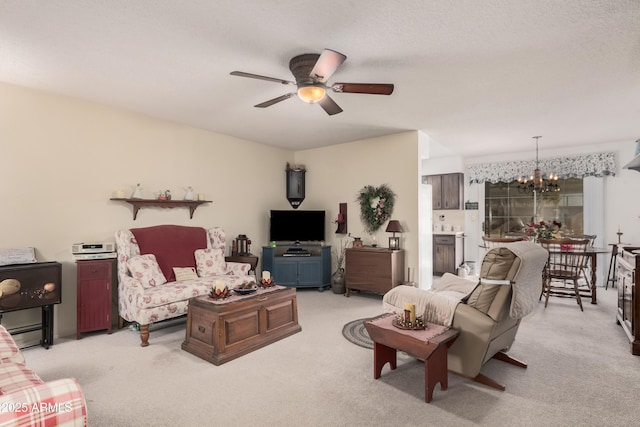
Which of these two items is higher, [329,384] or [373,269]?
[373,269]

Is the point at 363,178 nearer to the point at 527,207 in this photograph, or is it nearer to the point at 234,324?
the point at 234,324

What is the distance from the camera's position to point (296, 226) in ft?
20.0

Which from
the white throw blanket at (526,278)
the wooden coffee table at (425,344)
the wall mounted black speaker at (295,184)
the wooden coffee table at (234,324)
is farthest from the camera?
the wall mounted black speaker at (295,184)

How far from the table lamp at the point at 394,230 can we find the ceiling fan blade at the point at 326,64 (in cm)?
303

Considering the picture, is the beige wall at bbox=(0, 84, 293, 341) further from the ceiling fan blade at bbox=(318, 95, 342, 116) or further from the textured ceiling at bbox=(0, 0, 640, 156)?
the ceiling fan blade at bbox=(318, 95, 342, 116)

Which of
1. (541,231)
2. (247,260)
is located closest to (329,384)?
(247,260)

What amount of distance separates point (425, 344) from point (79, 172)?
4.16 meters

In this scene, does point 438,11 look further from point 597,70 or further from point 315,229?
point 315,229

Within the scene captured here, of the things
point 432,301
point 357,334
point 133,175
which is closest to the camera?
point 432,301

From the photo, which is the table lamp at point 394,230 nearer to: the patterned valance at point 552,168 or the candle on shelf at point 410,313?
the candle on shelf at point 410,313

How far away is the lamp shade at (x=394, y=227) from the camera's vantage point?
207 inches

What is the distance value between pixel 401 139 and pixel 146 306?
169 inches

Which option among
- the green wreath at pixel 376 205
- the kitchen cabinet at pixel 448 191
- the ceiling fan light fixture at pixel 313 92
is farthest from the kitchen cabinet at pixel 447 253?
the ceiling fan light fixture at pixel 313 92

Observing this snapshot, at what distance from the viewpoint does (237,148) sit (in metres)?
5.79
